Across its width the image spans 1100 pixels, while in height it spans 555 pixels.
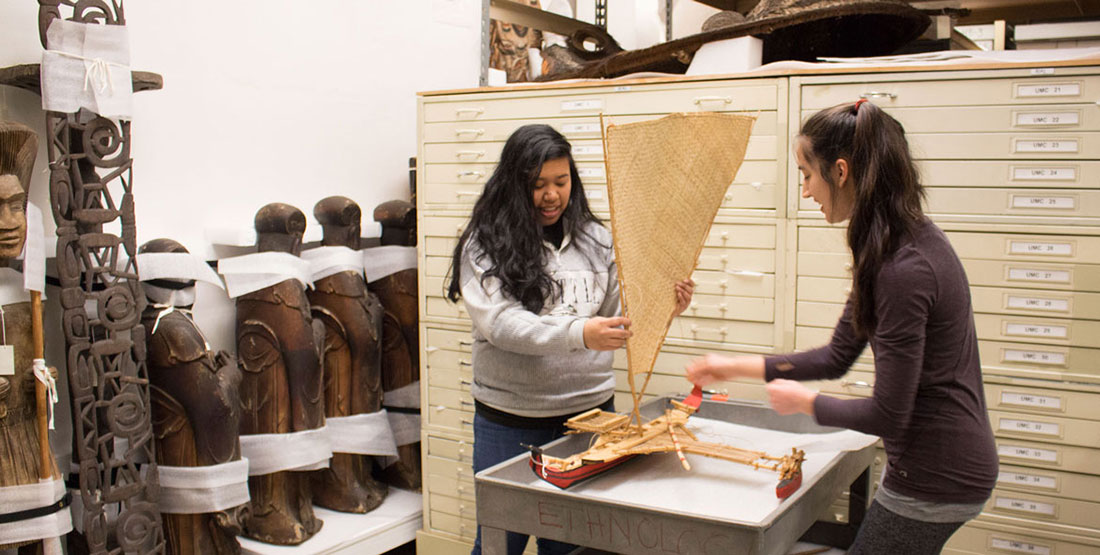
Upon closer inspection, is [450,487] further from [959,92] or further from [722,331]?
[959,92]

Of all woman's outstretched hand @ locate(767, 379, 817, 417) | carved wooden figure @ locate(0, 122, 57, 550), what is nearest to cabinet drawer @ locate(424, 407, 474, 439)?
carved wooden figure @ locate(0, 122, 57, 550)

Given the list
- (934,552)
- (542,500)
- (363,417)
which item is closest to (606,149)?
(542,500)

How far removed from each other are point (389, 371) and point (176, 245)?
929 millimetres

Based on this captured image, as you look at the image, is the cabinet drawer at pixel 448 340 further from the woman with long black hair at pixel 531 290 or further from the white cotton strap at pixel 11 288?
the white cotton strap at pixel 11 288

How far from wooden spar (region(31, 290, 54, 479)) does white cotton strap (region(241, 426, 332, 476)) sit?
0.65 metres

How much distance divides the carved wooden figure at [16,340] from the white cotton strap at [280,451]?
0.65m

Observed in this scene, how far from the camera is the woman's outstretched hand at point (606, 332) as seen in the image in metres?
1.80

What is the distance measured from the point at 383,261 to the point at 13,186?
128 centimetres

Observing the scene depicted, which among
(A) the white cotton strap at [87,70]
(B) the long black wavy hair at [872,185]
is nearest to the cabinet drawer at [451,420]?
(A) the white cotton strap at [87,70]

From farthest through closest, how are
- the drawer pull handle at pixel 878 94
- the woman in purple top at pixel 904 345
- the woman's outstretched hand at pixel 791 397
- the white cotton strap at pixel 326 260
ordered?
1. the white cotton strap at pixel 326 260
2. the drawer pull handle at pixel 878 94
3. the woman's outstretched hand at pixel 791 397
4. the woman in purple top at pixel 904 345

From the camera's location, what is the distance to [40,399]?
76.5 inches

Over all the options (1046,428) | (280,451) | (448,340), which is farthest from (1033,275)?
(280,451)

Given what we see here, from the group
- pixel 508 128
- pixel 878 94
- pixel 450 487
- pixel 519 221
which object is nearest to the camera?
pixel 519 221

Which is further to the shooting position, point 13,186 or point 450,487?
point 450,487
